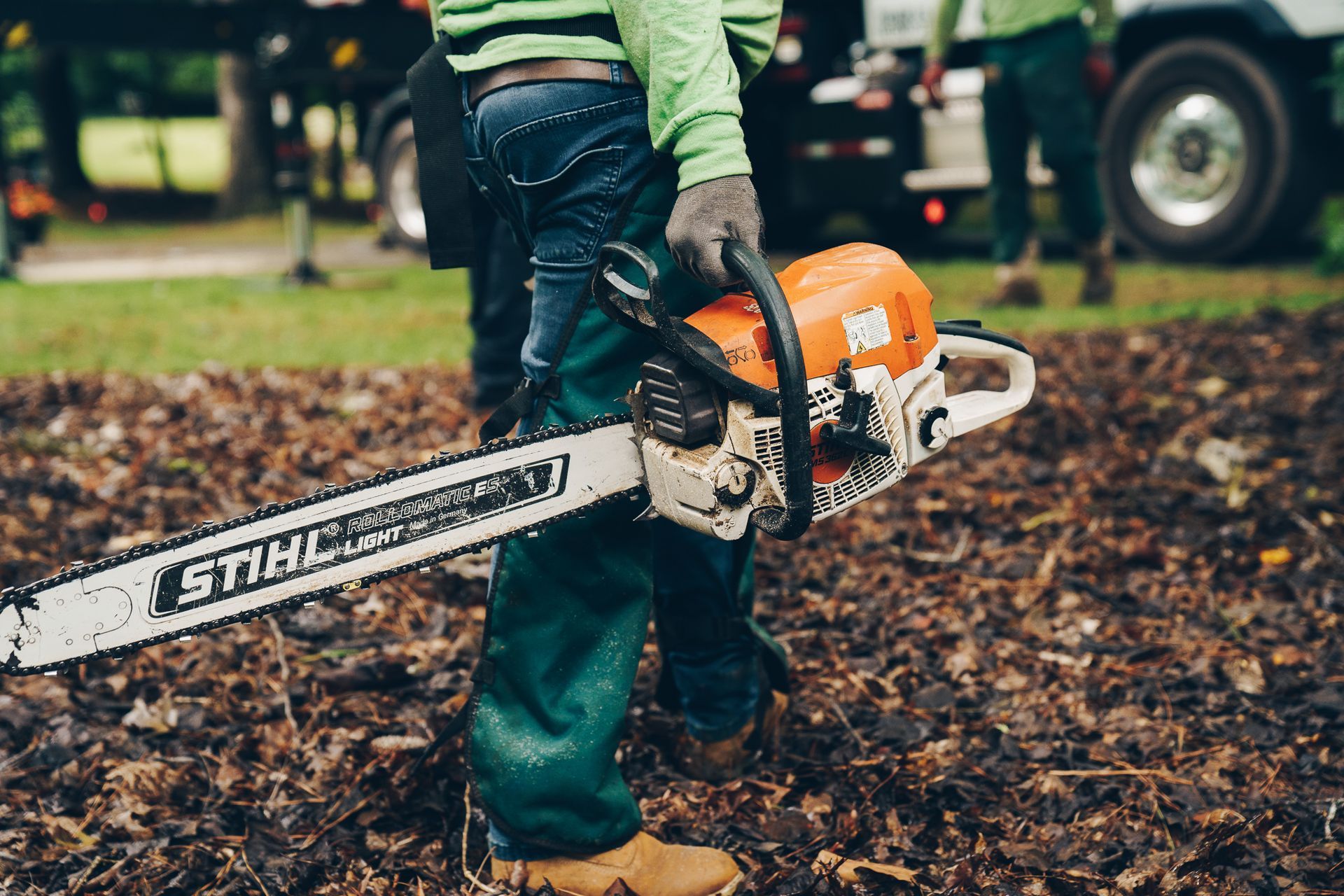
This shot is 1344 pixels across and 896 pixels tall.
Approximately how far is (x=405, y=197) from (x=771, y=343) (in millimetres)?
7597

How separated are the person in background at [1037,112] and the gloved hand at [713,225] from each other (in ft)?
14.5

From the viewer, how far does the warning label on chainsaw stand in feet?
5.85

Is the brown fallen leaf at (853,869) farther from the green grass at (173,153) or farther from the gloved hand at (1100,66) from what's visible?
the green grass at (173,153)

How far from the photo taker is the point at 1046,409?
4.16m

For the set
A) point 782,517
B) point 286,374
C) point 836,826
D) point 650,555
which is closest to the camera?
point 782,517

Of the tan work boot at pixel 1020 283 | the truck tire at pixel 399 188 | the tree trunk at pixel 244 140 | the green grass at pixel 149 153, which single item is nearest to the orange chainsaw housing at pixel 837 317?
the tan work boot at pixel 1020 283

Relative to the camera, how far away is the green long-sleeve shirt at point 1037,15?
554cm

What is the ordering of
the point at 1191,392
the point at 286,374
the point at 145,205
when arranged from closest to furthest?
the point at 1191,392, the point at 286,374, the point at 145,205

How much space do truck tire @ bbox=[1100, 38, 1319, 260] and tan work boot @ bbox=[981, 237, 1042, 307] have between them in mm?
1330

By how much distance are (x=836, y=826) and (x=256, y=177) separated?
1638 cm

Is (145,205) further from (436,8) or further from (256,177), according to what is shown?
(436,8)

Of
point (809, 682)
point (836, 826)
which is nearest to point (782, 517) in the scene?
point (836, 826)

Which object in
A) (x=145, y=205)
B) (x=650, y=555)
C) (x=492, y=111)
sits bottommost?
(x=145, y=205)

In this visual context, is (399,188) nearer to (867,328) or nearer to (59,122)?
(867,328)
